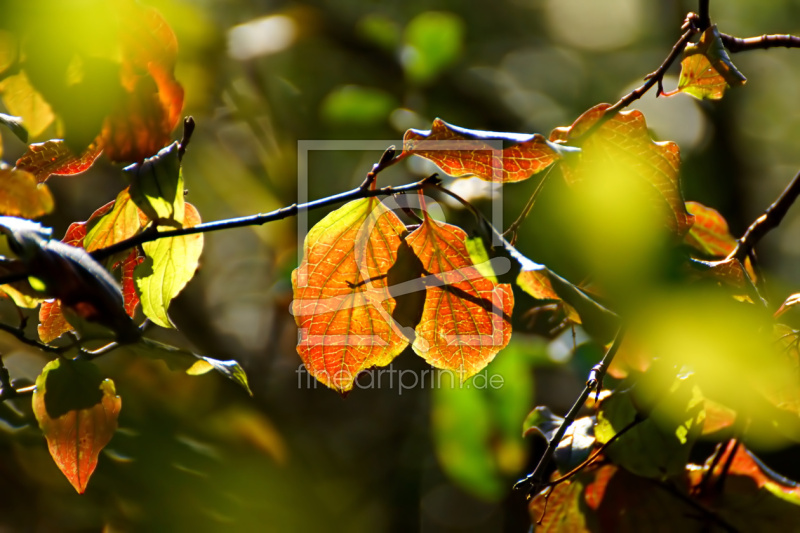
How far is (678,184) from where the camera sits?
0.60 meters

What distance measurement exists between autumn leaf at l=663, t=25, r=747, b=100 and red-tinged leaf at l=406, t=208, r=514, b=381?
10.9 inches

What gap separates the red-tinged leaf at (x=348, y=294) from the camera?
1.96 feet

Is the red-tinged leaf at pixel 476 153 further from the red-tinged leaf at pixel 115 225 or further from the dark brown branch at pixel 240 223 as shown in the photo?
the red-tinged leaf at pixel 115 225

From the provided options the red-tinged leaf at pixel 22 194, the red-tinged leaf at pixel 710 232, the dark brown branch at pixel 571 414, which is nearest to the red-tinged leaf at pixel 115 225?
the red-tinged leaf at pixel 22 194

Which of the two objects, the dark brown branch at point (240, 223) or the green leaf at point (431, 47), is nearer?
the dark brown branch at point (240, 223)

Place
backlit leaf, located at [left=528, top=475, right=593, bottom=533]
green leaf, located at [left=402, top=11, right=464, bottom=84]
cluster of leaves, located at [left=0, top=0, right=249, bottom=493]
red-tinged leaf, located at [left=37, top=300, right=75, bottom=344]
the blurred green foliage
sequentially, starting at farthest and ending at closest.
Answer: green leaf, located at [left=402, top=11, right=464, bottom=84] → the blurred green foliage → backlit leaf, located at [left=528, top=475, right=593, bottom=533] → red-tinged leaf, located at [left=37, top=300, right=75, bottom=344] → cluster of leaves, located at [left=0, top=0, right=249, bottom=493]

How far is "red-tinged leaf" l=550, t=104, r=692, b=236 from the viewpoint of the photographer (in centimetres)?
60

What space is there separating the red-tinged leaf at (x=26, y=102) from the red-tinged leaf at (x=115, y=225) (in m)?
0.12

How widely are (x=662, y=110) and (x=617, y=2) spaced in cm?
180

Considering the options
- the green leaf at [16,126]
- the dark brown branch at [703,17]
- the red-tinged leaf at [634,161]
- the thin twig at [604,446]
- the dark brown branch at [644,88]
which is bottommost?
the thin twig at [604,446]

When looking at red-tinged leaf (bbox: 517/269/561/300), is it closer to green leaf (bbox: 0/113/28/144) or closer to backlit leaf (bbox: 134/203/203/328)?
backlit leaf (bbox: 134/203/203/328)

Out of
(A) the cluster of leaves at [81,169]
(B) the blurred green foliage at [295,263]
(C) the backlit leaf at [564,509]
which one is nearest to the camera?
(A) the cluster of leaves at [81,169]

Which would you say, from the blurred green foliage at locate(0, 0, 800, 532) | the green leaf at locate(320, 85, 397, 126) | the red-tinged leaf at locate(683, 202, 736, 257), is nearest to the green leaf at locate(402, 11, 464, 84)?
the blurred green foliage at locate(0, 0, 800, 532)

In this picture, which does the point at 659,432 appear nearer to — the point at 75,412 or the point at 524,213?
the point at 524,213
